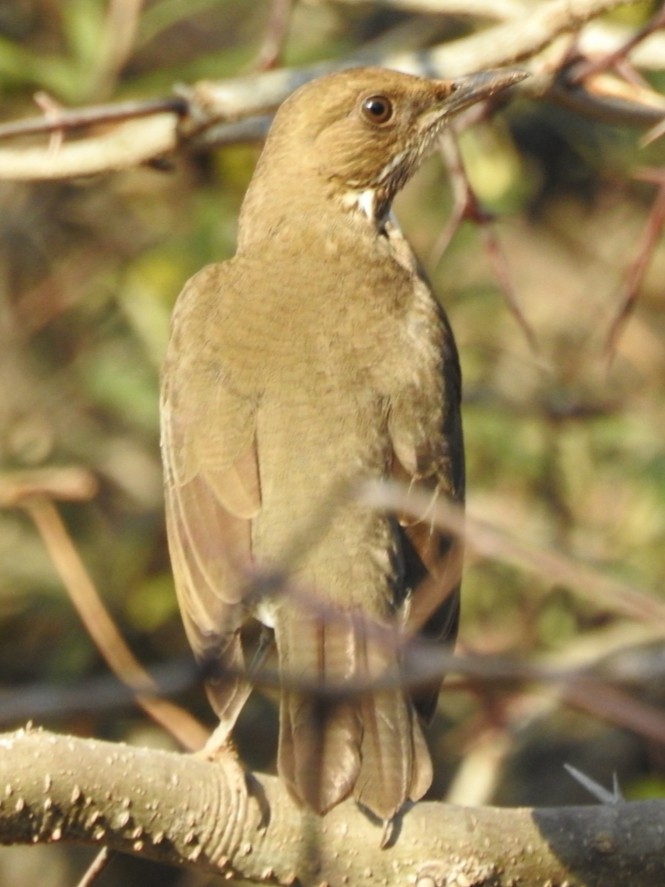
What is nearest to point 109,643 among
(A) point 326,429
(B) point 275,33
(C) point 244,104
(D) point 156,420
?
(A) point 326,429

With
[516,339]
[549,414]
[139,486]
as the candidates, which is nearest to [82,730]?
[139,486]

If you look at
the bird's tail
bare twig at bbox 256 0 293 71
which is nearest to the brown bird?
the bird's tail

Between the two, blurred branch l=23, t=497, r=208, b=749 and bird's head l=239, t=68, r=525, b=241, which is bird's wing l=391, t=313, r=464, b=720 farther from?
bird's head l=239, t=68, r=525, b=241

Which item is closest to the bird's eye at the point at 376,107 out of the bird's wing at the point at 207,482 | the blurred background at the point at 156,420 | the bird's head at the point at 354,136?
the bird's head at the point at 354,136

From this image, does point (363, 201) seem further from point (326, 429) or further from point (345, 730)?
point (345, 730)

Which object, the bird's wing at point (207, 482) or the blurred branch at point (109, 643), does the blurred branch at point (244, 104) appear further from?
the blurred branch at point (109, 643)

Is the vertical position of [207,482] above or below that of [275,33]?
below
